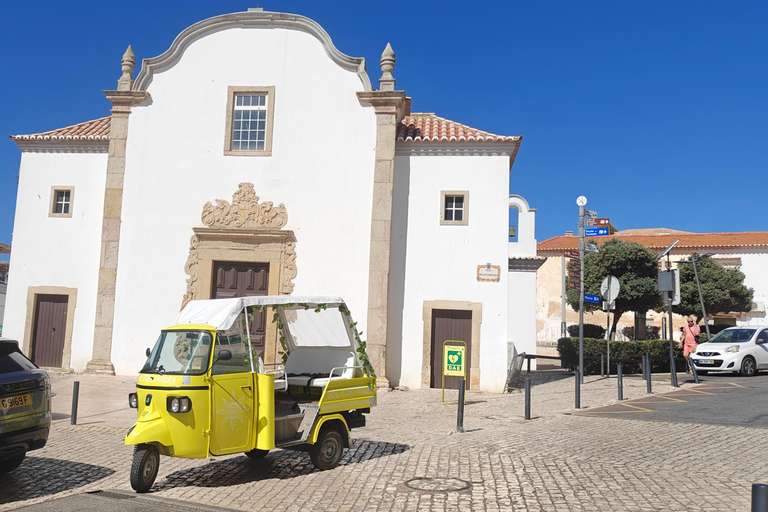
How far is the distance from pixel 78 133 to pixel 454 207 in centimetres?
1146

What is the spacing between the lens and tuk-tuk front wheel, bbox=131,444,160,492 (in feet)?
22.1

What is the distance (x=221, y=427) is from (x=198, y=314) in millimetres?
1384

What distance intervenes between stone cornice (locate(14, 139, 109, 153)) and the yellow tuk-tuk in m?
13.0

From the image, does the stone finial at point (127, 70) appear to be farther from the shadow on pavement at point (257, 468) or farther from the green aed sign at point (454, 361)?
the shadow on pavement at point (257, 468)

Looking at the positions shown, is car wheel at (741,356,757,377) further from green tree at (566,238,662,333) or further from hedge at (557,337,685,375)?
green tree at (566,238,662,333)

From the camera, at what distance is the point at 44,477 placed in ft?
24.7

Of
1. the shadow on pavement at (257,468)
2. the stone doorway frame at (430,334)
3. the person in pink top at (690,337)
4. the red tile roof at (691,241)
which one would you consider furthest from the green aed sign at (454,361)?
the red tile roof at (691,241)

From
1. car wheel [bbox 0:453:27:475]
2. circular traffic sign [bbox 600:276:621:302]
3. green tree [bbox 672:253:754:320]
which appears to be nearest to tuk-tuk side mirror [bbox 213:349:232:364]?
car wheel [bbox 0:453:27:475]

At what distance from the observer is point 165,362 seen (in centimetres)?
718

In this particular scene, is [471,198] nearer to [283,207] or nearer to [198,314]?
[283,207]

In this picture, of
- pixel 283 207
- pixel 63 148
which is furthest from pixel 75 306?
pixel 283 207

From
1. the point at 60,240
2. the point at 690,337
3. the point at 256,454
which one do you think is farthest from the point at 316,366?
the point at 690,337

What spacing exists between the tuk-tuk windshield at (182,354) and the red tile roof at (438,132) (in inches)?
458

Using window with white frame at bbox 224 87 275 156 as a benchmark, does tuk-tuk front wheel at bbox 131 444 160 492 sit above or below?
below
